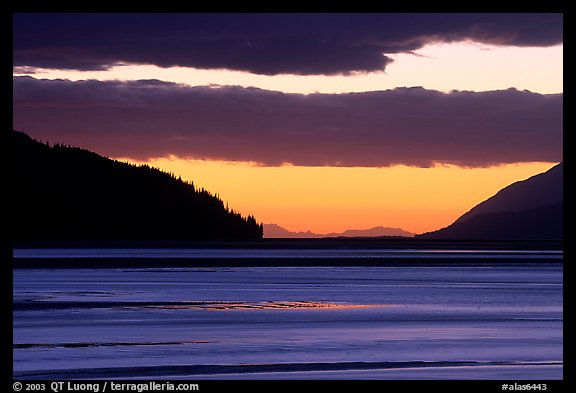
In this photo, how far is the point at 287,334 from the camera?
27.4 meters

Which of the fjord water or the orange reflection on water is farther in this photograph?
the orange reflection on water

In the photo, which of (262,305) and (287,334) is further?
(262,305)

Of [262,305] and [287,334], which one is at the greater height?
[262,305]

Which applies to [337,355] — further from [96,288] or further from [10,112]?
[96,288]

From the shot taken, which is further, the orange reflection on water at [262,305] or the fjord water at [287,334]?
the orange reflection on water at [262,305]

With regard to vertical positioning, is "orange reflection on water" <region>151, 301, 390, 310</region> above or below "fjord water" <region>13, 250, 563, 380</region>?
above

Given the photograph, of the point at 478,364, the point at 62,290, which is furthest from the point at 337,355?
the point at 62,290

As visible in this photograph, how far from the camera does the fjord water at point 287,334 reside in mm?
20594

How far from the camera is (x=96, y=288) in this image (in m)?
53.6

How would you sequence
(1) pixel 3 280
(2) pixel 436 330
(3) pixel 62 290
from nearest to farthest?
1. (1) pixel 3 280
2. (2) pixel 436 330
3. (3) pixel 62 290

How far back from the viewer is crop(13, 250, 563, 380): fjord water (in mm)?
20594

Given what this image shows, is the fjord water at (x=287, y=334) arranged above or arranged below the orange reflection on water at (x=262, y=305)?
below
